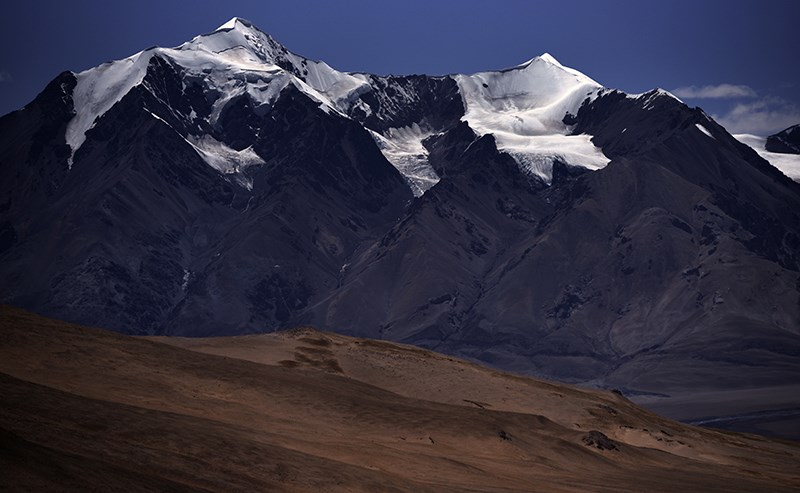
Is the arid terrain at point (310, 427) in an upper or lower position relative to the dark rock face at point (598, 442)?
lower

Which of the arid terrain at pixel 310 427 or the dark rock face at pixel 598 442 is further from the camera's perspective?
the dark rock face at pixel 598 442

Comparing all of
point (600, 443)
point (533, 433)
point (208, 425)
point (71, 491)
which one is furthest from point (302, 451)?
point (600, 443)

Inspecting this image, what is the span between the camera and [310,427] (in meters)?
71.1

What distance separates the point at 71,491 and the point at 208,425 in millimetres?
20454

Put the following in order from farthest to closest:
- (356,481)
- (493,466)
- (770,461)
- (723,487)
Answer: (770,461) → (723,487) → (493,466) → (356,481)

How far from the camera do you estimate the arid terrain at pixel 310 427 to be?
46688mm

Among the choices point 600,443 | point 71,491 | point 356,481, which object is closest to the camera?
point 71,491

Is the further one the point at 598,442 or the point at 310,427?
the point at 598,442

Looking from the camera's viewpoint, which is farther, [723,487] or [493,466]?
[723,487]

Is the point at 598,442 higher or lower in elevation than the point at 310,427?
higher

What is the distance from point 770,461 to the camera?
11444cm

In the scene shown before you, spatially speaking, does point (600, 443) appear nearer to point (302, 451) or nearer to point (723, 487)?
point (723, 487)

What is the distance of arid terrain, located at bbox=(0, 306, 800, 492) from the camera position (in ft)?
153

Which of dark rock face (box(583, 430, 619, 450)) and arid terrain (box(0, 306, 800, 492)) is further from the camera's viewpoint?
dark rock face (box(583, 430, 619, 450))
